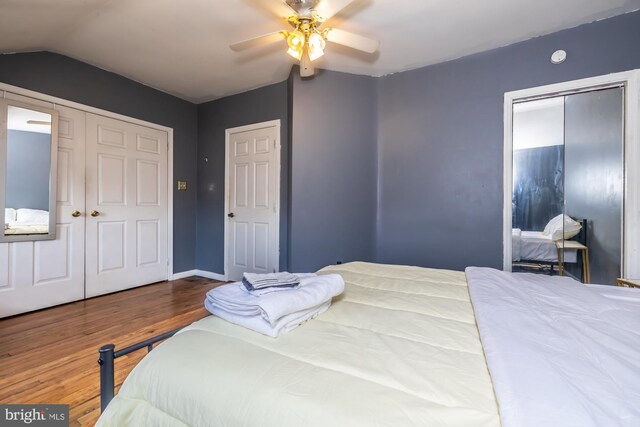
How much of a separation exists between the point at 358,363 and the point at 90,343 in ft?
7.52

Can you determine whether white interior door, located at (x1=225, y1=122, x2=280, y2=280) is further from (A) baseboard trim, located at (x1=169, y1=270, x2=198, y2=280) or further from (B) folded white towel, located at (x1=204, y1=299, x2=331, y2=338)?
(B) folded white towel, located at (x1=204, y1=299, x2=331, y2=338)

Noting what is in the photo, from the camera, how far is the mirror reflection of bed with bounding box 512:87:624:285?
2.31 m


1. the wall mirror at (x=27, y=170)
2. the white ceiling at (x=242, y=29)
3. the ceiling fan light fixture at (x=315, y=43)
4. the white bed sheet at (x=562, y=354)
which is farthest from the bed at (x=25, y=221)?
the white bed sheet at (x=562, y=354)

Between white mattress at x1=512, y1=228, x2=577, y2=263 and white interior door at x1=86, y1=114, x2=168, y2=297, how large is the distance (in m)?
3.96

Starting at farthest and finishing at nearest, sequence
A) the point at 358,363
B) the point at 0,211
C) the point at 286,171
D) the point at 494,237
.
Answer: the point at 286,171, the point at 494,237, the point at 0,211, the point at 358,363

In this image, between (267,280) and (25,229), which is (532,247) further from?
(25,229)

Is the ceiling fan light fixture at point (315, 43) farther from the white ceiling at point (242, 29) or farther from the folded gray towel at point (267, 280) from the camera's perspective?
the folded gray towel at point (267, 280)

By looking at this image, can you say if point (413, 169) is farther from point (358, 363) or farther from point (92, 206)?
point (92, 206)

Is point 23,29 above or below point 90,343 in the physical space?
above

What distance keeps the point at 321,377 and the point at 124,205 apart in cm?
352

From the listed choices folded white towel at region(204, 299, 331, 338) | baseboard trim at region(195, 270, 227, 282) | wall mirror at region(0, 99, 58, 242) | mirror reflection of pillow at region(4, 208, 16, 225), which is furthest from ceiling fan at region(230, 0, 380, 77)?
baseboard trim at region(195, 270, 227, 282)

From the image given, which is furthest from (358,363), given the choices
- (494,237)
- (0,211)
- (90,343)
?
(0,211)

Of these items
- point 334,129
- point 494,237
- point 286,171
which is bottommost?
point 494,237

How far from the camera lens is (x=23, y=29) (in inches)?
86.2
